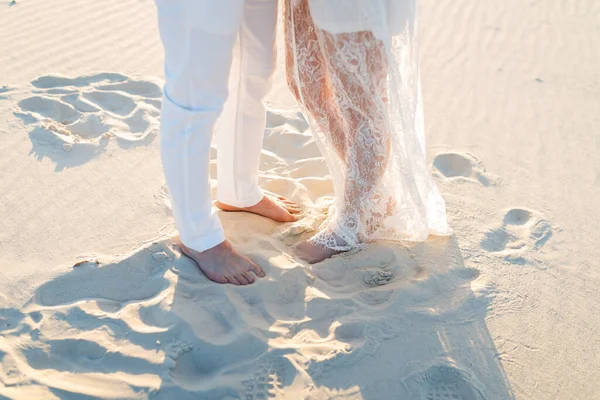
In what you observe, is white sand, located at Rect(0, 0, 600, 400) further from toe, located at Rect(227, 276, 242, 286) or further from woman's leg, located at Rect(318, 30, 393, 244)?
woman's leg, located at Rect(318, 30, 393, 244)

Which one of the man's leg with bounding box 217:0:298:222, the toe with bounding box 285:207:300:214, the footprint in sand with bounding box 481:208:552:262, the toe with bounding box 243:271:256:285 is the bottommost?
the toe with bounding box 285:207:300:214

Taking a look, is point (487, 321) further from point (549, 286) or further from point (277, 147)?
point (277, 147)

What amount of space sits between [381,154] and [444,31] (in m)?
2.93

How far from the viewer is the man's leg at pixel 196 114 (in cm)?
175

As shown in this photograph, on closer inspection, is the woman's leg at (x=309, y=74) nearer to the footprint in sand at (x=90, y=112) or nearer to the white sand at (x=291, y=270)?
the white sand at (x=291, y=270)

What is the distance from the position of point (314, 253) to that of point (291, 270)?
138 mm

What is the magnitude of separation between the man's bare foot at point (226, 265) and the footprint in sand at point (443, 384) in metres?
0.69

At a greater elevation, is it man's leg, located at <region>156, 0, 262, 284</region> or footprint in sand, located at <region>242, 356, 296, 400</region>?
man's leg, located at <region>156, 0, 262, 284</region>

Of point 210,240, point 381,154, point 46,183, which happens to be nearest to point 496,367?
point 381,154

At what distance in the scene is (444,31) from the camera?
15.6 ft

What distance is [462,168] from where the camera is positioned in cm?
300

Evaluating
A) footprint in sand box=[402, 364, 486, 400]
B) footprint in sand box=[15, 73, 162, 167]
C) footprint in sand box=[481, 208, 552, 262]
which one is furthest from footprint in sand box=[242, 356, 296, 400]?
footprint in sand box=[15, 73, 162, 167]

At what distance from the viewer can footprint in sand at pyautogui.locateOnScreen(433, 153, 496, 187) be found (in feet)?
9.48

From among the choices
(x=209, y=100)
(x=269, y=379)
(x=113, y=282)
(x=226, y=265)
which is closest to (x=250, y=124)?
(x=209, y=100)
